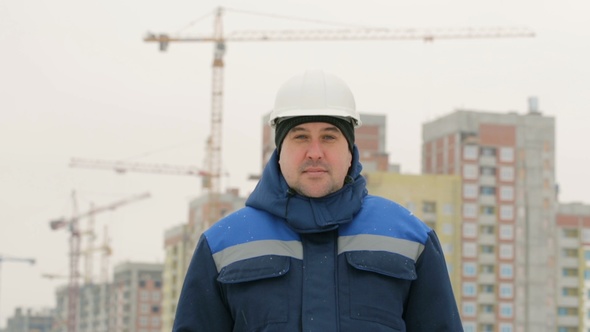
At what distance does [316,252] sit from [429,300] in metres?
0.37

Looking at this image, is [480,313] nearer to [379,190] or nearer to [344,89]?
[379,190]

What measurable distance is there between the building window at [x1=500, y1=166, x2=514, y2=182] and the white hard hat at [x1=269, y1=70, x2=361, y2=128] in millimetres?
141223

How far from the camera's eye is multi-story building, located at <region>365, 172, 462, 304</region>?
458 ft

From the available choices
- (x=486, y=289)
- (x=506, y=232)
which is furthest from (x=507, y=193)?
(x=486, y=289)

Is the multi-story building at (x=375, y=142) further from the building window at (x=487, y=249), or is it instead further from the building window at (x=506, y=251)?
the building window at (x=506, y=251)

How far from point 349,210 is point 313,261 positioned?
7.0 inches

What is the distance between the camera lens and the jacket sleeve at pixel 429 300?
3846 mm

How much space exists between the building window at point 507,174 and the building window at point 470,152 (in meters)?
3.27

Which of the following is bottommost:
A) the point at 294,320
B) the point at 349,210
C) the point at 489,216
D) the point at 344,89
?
the point at 294,320

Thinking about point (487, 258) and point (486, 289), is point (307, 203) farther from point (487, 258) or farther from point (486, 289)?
point (487, 258)

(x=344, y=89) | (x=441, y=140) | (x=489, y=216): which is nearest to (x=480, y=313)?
(x=489, y=216)

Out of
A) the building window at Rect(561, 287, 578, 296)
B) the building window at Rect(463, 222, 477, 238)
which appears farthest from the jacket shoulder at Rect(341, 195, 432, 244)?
the building window at Rect(561, 287, 578, 296)

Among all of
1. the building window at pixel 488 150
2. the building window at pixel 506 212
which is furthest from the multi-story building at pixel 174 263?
the building window at pixel 488 150

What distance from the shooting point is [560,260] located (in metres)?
146
